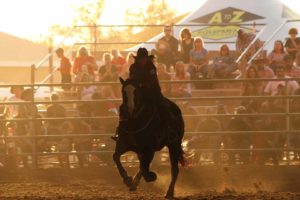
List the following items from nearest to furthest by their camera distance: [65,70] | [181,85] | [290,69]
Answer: [181,85], [290,69], [65,70]

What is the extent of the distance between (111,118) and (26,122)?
5.13 feet

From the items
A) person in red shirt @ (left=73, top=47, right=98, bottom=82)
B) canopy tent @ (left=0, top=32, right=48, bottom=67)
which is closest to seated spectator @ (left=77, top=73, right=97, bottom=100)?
person in red shirt @ (left=73, top=47, right=98, bottom=82)

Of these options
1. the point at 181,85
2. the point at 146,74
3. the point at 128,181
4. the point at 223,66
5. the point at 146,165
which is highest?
the point at 146,74

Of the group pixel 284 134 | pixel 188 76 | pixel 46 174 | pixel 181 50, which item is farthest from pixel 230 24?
pixel 46 174

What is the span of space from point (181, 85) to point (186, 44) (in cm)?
201

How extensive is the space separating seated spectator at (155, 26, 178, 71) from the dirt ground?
3.35 m

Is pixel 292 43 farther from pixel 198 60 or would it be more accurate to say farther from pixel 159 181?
pixel 159 181

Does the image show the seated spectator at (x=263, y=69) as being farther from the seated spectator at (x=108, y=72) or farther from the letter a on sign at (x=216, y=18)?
the letter a on sign at (x=216, y=18)

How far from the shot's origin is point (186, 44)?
58.2 ft

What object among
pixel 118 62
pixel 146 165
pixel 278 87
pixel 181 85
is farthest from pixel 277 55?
pixel 146 165

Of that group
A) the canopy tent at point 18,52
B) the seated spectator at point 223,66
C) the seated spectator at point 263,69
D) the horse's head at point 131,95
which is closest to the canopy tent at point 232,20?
the seated spectator at point 223,66

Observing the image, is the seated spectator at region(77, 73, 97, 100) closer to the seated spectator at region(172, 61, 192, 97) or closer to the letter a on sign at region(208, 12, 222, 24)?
the seated spectator at region(172, 61, 192, 97)

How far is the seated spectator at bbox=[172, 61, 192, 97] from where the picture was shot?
15.8 m

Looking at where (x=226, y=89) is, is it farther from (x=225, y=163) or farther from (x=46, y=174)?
(x=46, y=174)
